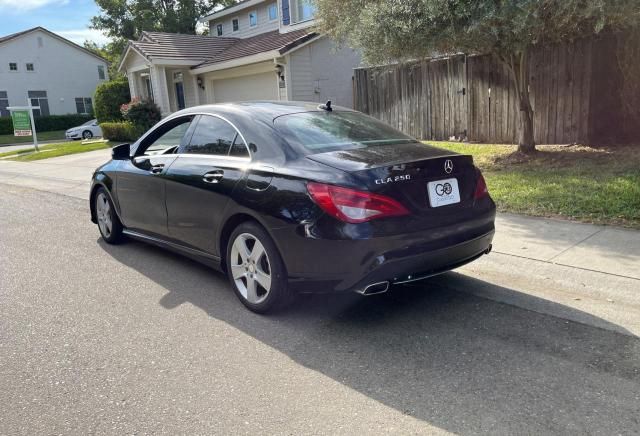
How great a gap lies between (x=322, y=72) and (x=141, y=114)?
7.86 m

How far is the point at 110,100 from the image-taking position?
25266mm

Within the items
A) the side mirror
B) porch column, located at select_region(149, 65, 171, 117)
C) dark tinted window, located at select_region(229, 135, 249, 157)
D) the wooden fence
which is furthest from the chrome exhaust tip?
porch column, located at select_region(149, 65, 171, 117)

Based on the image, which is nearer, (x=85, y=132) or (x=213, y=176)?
(x=213, y=176)

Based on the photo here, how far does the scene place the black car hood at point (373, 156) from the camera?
12.0 ft

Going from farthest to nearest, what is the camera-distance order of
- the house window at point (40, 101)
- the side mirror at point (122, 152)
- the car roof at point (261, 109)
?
the house window at point (40, 101) < the side mirror at point (122, 152) < the car roof at point (261, 109)

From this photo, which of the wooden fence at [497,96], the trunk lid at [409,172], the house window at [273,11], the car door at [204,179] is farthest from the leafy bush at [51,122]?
the trunk lid at [409,172]

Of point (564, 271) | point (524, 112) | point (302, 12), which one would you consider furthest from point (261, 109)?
point (302, 12)

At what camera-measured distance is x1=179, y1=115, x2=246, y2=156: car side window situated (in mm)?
4492

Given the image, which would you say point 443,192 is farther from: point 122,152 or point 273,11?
point 273,11

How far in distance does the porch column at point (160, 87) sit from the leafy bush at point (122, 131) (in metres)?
1.33

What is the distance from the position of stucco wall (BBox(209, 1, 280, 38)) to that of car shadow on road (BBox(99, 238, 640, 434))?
21633 millimetres

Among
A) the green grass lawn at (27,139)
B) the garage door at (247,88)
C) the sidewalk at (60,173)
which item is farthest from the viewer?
the green grass lawn at (27,139)

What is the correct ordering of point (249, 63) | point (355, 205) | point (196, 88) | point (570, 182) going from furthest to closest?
point (196, 88) → point (249, 63) → point (570, 182) → point (355, 205)

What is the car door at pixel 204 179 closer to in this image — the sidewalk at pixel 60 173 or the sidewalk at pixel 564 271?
the sidewalk at pixel 564 271
